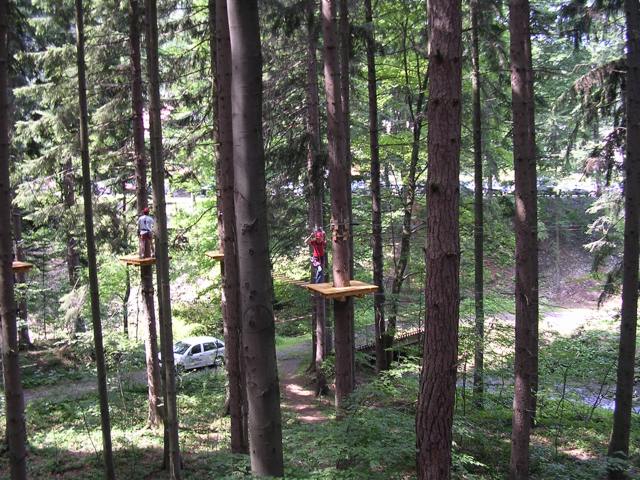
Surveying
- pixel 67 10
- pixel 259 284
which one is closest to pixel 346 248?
pixel 259 284

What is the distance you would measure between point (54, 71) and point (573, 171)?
29184 millimetres

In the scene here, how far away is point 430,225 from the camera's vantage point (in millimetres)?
4109

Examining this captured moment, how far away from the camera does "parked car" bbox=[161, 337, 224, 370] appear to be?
1639cm

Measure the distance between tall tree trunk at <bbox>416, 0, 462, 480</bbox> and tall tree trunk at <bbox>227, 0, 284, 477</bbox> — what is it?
1.57 m

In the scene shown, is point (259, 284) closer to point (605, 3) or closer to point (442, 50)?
point (442, 50)

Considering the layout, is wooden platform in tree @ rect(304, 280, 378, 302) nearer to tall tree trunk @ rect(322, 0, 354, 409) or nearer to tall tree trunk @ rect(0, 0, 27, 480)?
tall tree trunk @ rect(322, 0, 354, 409)

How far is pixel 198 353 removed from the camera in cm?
1670

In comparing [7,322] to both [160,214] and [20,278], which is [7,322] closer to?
[160,214]

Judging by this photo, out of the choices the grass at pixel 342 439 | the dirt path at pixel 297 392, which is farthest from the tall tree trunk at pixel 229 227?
the dirt path at pixel 297 392

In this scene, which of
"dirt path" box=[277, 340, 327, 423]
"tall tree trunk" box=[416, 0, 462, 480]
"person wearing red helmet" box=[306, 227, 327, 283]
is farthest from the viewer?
"dirt path" box=[277, 340, 327, 423]

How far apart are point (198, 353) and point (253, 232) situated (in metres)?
14.8

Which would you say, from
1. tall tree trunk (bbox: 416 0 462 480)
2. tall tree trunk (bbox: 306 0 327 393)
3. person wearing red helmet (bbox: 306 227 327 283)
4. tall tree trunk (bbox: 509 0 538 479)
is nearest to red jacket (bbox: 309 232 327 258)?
person wearing red helmet (bbox: 306 227 327 283)

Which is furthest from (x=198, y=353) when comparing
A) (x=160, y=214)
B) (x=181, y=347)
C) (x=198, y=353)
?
(x=160, y=214)

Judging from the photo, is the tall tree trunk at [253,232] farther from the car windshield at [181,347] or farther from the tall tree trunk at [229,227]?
the car windshield at [181,347]
